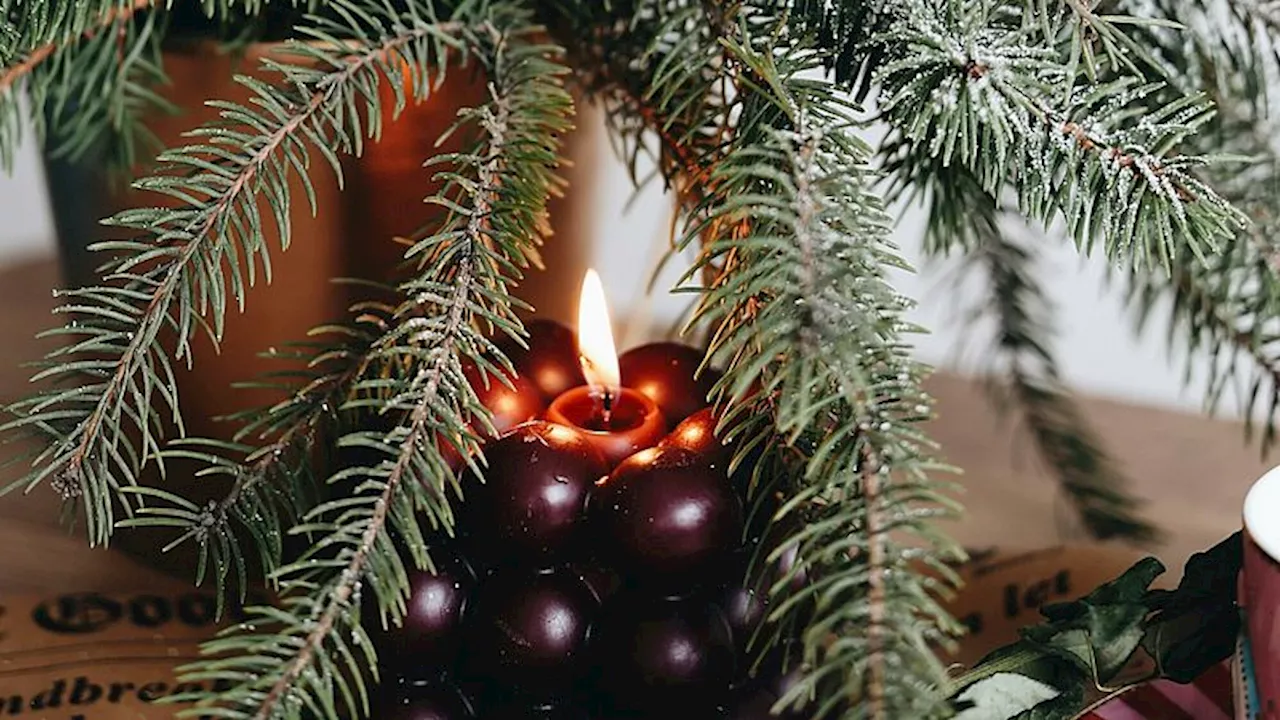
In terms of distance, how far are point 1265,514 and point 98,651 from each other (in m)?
0.28

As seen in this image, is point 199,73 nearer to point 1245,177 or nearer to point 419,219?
point 419,219

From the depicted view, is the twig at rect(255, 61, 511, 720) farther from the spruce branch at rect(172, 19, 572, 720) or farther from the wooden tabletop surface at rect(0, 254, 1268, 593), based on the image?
the wooden tabletop surface at rect(0, 254, 1268, 593)

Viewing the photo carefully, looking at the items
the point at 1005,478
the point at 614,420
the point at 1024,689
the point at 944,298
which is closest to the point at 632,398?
the point at 614,420

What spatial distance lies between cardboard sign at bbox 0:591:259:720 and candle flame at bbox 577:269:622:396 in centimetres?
12

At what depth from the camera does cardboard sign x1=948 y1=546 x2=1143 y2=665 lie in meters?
0.41

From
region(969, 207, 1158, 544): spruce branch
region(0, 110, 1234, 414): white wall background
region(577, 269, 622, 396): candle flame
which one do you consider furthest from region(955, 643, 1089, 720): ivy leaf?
region(0, 110, 1234, 414): white wall background

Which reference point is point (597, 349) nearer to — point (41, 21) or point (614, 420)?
point (614, 420)

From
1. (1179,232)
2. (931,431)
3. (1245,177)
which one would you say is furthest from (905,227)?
(1179,232)

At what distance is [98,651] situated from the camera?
0.36m

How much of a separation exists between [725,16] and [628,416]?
0.10 meters

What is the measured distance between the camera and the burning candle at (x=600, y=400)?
324 mm

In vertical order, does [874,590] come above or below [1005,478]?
above

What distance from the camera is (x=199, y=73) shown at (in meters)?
0.38

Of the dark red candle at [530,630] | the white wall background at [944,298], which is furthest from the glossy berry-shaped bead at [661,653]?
the white wall background at [944,298]
